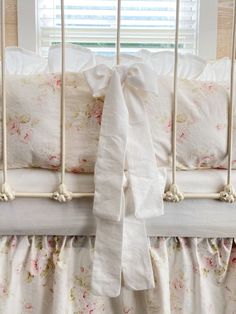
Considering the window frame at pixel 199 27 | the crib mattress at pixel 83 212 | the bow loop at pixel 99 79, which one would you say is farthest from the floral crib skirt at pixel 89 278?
the window frame at pixel 199 27

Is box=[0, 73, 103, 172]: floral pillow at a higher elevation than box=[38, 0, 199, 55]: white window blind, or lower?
lower

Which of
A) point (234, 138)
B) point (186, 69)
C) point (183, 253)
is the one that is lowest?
point (183, 253)

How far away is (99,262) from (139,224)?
0.11m

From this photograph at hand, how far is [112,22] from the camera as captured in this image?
175 cm

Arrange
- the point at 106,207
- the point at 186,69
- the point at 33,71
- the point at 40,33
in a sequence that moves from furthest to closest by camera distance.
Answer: the point at 40,33 < the point at 33,71 < the point at 186,69 < the point at 106,207

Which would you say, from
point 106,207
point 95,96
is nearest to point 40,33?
point 95,96

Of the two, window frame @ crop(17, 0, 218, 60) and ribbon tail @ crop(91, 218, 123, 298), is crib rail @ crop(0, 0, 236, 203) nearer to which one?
ribbon tail @ crop(91, 218, 123, 298)

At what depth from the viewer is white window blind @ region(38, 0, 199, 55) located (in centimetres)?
174

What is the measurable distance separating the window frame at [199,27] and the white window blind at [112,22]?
25 millimetres

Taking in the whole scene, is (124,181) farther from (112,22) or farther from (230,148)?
(112,22)

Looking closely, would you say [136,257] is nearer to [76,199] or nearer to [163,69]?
[76,199]

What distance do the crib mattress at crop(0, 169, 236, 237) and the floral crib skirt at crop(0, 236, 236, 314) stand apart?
0.10 ft

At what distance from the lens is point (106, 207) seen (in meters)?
0.76

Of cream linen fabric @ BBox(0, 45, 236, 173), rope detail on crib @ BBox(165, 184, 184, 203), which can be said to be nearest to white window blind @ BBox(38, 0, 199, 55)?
cream linen fabric @ BBox(0, 45, 236, 173)
